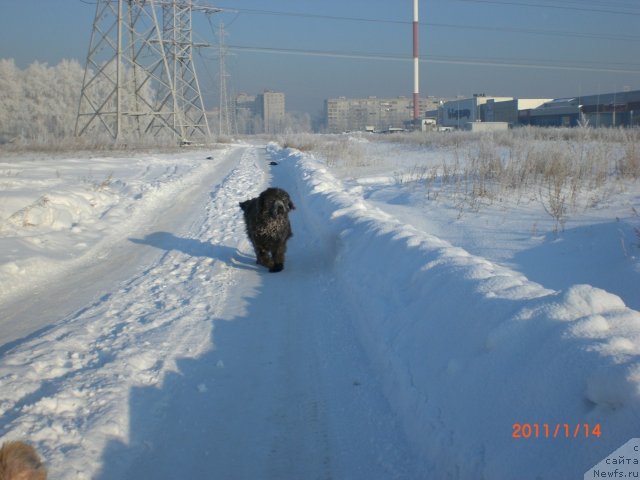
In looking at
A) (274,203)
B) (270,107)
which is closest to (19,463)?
(274,203)

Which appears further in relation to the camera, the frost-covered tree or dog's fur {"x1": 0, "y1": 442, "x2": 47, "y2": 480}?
the frost-covered tree

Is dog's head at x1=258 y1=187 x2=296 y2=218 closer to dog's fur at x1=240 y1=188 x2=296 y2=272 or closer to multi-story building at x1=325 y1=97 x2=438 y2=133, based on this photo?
dog's fur at x1=240 y1=188 x2=296 y2=272

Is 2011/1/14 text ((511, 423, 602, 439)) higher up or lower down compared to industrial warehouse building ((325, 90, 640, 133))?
lower down

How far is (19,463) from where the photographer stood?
2.42 m

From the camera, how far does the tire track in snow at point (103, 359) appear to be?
3523 millimetres

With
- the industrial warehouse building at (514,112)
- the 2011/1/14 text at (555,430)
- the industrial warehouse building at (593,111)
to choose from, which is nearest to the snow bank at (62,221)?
the 2011/1/14 text at (555,430)

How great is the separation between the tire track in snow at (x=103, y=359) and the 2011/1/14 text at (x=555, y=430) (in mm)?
2469

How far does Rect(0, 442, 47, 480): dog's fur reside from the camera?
2.37m

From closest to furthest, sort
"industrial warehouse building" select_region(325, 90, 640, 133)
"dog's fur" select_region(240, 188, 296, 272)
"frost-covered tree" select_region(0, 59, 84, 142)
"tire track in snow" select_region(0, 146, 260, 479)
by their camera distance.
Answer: "tire track in snow" select_region(0, 146, 260, 479) < "dog's fur" select_region(240, 188, 296, 272) < "industrial warehouse building" select_region(325, 90, 640, 133) < "frost-covered tree" select_region(0, 59, 84, 142)

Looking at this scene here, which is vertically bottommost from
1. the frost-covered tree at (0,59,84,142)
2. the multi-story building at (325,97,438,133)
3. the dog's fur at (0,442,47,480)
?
the dog's fur at (0,442,47,480)

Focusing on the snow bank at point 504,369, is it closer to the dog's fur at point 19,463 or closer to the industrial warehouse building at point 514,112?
the dog's fur at point 19,463

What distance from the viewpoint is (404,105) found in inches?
5714

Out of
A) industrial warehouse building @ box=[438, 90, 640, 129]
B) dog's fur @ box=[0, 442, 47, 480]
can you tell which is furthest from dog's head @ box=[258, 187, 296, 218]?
industrial warehouse building @ box=[438, 90, 640, 129]

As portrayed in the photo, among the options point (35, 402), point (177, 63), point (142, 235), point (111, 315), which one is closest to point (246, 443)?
point (35, 402)
